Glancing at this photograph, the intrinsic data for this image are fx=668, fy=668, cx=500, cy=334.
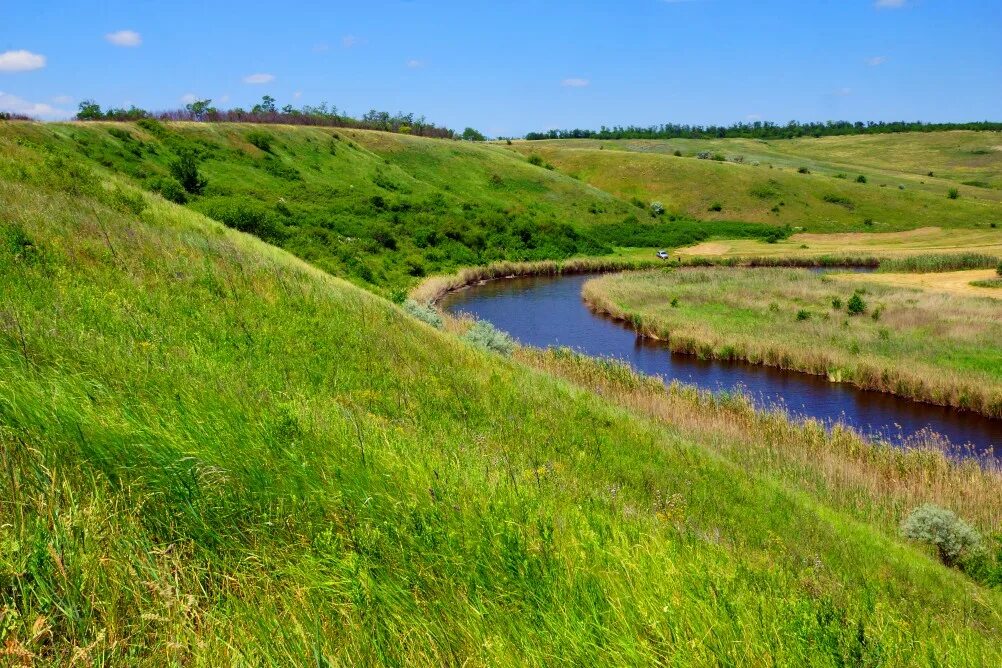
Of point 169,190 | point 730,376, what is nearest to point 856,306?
point 730,376

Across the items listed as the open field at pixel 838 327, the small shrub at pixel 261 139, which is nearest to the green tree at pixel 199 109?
the small shrub at pixel 261 139

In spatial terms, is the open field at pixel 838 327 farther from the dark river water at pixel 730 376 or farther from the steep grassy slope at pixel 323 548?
the steep grassy slope at pixel 323 548

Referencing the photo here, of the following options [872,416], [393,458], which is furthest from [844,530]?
[872,416]

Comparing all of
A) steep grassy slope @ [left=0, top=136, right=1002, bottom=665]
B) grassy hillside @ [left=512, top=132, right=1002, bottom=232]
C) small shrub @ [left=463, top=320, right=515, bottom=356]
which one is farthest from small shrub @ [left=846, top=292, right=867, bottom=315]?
grassy hillside @ [left=512, top=132, right=1002, bottom=232]

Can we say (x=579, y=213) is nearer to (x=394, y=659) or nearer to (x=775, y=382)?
(x=775, y=382)

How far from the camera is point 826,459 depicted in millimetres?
14477

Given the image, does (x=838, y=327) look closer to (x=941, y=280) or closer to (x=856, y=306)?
(x=856, y=306)

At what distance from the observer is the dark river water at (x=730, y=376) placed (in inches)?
823

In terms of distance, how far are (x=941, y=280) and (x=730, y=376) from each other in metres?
25.3

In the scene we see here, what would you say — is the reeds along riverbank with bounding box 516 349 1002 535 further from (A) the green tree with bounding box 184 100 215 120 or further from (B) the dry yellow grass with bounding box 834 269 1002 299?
(A) the green tree with bounding box 184 100 215 120

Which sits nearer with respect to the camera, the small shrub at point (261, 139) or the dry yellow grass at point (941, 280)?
the dry yellow grass at point (941, 280)

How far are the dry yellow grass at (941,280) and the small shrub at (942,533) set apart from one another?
31.6m

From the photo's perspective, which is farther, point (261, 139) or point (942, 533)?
point (261, 139)

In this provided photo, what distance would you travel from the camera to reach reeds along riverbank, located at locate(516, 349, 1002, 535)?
40.1ft
